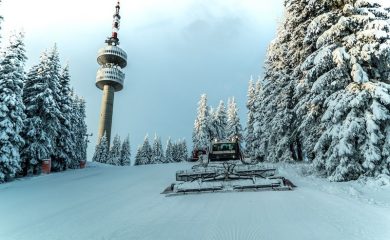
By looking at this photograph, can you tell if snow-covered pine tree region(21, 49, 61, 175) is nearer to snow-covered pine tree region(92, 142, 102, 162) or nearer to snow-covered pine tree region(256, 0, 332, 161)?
snow-covered pine tree region(256, 0, 332, 161)

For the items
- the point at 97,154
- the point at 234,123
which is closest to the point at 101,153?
the point at 97,154

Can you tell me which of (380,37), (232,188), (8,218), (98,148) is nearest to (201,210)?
(232,188)

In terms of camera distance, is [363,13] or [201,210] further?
[363,13]

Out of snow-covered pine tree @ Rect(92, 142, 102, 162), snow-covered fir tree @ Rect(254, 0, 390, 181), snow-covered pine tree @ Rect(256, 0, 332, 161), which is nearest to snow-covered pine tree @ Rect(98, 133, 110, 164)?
snow-covered pine tree @ Rect(92, 142, 102, 162)

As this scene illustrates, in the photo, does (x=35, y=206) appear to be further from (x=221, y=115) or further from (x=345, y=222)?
(x=221, y=115)

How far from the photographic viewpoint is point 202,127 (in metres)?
74.8

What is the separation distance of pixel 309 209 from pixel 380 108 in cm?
808

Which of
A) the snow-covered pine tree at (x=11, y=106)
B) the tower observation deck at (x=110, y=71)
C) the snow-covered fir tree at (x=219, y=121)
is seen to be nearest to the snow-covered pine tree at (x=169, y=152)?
the snow-covered fir tree at (x=219, y=121)

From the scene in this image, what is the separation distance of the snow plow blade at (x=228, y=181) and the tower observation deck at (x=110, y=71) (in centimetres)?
10851

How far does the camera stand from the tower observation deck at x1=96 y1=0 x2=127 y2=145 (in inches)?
4967

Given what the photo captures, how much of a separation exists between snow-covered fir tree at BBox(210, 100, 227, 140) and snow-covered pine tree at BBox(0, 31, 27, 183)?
52.4m

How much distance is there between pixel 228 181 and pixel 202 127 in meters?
59.8

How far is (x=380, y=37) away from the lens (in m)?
16.0

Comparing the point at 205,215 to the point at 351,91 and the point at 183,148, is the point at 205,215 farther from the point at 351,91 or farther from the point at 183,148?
the point at 183,148
